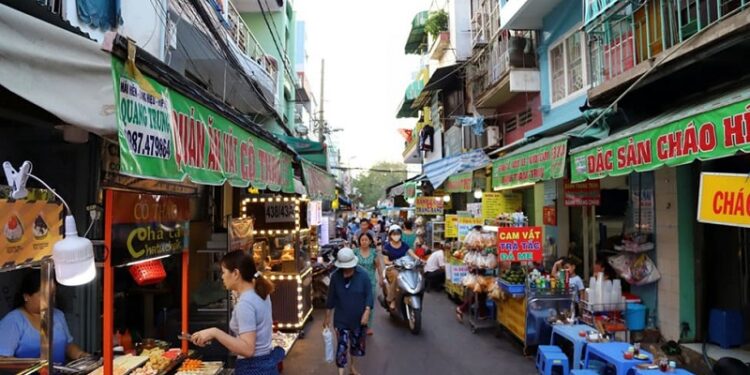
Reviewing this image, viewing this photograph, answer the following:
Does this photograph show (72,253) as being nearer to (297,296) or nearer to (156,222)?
(156,222)

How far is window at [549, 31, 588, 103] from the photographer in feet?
35.3

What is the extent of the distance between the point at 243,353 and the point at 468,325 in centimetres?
681

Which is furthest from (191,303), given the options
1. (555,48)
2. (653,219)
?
(555,48)

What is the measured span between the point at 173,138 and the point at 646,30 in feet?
Result: 23.1

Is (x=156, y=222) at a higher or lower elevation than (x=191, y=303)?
higher

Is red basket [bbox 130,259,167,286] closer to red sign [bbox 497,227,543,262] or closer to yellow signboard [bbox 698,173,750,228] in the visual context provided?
red sign [bbox 497,227,543,262]

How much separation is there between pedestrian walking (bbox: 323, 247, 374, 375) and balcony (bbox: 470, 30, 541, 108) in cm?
862

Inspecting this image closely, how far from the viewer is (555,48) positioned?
12031 millimetres

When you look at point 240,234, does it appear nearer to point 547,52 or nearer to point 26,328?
point 26,328

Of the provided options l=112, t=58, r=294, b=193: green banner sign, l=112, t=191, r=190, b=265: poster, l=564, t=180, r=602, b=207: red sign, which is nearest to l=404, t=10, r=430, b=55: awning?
l=564, t=180, r=602, b=207: red sign

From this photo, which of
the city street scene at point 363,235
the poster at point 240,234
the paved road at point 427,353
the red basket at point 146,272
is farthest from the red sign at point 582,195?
the red basket at point 146,272

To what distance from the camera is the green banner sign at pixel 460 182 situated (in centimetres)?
1195

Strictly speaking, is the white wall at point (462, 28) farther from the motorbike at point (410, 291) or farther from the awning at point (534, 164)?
the motorbike at point (410, 291)

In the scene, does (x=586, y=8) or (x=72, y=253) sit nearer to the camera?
(x=72, y=253)
